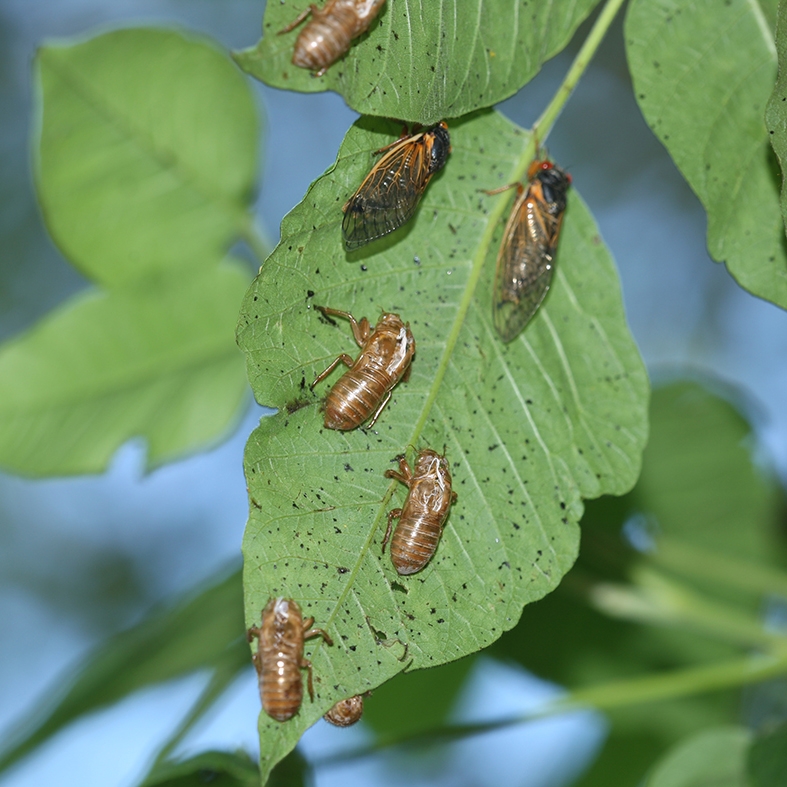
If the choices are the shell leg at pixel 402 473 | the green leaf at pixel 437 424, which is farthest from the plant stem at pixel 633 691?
the shell leg at pixel 402 473

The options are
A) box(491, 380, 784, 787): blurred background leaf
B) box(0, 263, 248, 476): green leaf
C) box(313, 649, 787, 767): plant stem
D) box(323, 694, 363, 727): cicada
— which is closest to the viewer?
box(323, 694, 363, 727): cicada

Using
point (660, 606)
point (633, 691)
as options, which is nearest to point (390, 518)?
point (633, 691)

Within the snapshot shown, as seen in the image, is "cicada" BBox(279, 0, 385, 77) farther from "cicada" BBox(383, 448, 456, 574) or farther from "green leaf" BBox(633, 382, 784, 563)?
"green leaf" BBox(633, 382, 784, 563)


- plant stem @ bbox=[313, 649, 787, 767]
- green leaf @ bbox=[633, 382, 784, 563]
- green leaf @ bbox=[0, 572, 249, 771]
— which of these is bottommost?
green leaf @ bbox=[633, 382, 784, 563]

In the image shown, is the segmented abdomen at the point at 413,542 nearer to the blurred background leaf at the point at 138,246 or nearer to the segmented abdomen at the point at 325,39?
the segmented abdomen at the point at 325,39

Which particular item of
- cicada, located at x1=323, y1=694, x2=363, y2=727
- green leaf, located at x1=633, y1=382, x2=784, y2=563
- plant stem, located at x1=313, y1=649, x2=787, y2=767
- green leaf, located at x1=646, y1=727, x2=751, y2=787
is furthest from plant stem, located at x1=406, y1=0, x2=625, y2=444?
green leaf, located at x1=633, y1=382, x2=784, y2=563

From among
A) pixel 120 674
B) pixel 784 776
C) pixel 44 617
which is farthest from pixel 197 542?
pixel 784 776

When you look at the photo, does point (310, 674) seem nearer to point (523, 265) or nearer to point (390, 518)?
point (390, 518)

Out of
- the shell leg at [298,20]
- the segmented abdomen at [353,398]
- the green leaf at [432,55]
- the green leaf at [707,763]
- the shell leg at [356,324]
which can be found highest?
the shell leg at [298,20]
